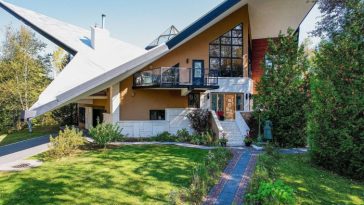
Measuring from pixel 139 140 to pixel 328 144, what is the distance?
10.4 m

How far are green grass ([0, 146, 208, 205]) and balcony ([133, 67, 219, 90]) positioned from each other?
19.7 ft

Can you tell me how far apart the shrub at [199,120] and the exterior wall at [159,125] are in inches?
16.0

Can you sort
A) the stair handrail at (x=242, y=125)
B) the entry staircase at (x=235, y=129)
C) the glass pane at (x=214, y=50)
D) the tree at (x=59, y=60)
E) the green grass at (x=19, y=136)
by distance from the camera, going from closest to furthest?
the entry staircase at (x=235, y=129)
the stair handrail at (x=242, y=125)
the green grass at (x=19, y=136)
the glass pane at (x=214, y=50)
the tree at (x=59, y=60)

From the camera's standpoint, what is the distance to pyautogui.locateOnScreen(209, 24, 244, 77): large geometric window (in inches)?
787

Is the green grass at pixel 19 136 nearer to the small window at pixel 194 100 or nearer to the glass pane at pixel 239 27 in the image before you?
the small window at pixel 194 100

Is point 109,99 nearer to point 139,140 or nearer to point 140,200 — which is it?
point 139,140

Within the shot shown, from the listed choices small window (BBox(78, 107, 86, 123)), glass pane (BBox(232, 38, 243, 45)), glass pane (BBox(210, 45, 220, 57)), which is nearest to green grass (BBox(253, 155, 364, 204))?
glass pane (BBox(210, 45, 220, 57))

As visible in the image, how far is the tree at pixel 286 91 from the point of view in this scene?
14.7m

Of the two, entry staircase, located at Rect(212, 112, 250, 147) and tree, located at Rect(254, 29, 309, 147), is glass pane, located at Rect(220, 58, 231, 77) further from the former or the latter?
tree, located at Rect(254, 29, 309, 147)

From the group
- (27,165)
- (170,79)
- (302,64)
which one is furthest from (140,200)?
(302,64)

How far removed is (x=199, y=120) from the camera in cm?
1762

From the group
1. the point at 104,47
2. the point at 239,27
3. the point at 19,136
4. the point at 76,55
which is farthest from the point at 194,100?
the point at 19,136

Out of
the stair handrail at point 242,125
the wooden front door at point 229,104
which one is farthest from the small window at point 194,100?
the stair handrail at point 242,125

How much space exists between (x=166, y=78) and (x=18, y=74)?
18356 mm
